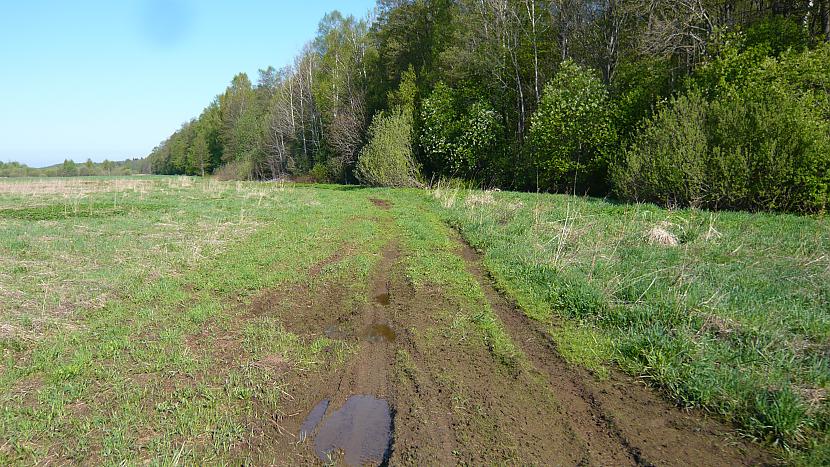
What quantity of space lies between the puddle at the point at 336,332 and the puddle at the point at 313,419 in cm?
145

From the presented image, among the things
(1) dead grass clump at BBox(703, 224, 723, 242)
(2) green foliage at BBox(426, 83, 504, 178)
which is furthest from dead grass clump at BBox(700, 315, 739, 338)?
(2) green foliage at BBox(426, 83, 504, 178)

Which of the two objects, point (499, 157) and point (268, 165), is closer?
point (499, 157)

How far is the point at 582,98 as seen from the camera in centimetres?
1997

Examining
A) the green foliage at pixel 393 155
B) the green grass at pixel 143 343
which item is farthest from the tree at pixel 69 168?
the green grass at pixel 143 343

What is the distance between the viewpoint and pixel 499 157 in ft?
87.0

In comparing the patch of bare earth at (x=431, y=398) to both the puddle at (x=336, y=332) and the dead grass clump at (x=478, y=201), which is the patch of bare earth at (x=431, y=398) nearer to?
the puddle at (x=336, y=332)

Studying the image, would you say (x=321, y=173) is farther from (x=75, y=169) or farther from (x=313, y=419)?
(x=75, y=169)

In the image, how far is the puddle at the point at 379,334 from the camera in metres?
5.56

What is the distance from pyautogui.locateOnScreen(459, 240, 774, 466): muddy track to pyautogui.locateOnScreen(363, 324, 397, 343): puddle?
175cm

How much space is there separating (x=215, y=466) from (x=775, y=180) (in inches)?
609

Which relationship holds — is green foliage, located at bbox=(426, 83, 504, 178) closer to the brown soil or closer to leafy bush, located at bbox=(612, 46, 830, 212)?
leafy bush, located at bbox=(612, 46, 830, 212)

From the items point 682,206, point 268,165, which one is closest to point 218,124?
point 268,165

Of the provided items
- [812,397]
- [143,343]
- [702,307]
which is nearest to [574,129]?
[702,307]

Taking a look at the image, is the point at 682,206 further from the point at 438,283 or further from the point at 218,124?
the point at 218,124
